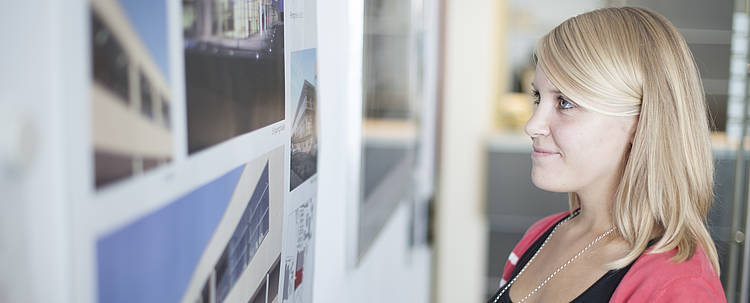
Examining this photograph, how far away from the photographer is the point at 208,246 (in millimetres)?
601

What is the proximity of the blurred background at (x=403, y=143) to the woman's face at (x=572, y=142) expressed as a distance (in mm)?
232

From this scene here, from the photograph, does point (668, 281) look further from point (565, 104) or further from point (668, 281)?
point (565, 104)

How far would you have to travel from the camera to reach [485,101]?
12.2 ft

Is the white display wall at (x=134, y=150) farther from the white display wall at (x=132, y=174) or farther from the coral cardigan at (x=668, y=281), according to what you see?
the coral cardigan at (x=668, y=281)

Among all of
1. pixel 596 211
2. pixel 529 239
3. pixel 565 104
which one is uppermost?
pixel 565 104

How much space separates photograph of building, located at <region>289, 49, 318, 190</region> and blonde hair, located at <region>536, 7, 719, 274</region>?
444mm

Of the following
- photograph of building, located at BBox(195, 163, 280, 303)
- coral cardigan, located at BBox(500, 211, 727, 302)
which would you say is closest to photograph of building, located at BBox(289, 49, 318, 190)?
photograph of building, located at BBox(195, 163, 280, 303)

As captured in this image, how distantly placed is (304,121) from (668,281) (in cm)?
63

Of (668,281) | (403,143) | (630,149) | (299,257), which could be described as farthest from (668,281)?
(403,143)

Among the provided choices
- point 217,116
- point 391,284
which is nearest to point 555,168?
point 217,116

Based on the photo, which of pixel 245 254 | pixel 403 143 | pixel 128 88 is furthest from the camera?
pixel 403 143

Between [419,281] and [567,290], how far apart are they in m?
2.12

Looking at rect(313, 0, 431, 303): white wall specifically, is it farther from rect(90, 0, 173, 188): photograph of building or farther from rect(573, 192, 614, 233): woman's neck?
rect(90, 0, 173, 188): photograph of building

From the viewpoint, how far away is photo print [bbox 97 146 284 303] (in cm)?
44
